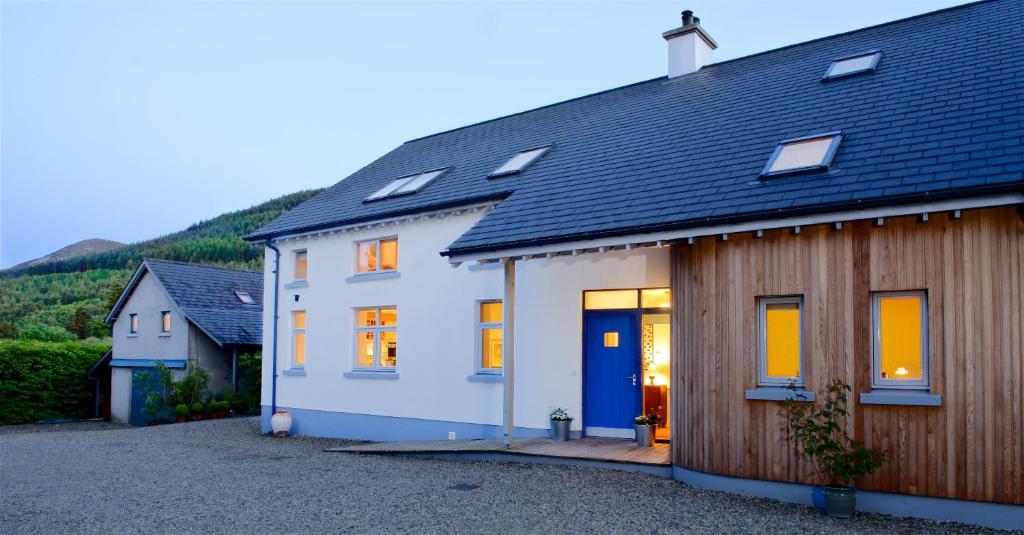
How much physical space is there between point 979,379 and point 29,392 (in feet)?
89.8

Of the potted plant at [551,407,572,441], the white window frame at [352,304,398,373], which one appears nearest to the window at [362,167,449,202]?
the white window frame at [352,304,398,373]

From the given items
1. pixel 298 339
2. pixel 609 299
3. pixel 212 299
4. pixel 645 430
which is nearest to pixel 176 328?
pixel 212 299

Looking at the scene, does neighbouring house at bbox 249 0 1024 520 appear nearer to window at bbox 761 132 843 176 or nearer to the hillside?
window at bbox 761 132 843 176

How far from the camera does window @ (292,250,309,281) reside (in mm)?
18703

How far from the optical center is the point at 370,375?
16.3 metres

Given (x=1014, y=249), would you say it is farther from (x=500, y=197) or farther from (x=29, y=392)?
(x=29, y=392)

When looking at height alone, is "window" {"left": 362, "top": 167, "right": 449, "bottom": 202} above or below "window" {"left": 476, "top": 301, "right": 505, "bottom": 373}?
above

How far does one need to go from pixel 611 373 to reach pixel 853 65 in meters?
6.34

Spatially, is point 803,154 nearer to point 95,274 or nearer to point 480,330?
point 480,330

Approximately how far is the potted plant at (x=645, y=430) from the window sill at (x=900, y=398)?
377 cm

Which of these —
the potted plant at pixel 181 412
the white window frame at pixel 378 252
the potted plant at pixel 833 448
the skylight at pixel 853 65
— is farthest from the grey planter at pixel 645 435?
the potted plant at pixel 181 412

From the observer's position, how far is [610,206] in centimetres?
1095

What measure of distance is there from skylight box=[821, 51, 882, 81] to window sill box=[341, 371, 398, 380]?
954 centimetres

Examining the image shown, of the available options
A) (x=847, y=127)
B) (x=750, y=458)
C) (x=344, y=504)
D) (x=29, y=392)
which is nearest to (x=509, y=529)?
(x=344, y=504)
